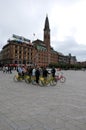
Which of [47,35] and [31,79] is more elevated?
[47,35]

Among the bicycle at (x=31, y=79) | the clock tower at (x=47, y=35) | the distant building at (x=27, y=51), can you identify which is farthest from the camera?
the clock tower at (x=47, y=35)

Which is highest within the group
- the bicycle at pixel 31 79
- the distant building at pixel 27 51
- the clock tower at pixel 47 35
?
the clock tower at pixel 47 35

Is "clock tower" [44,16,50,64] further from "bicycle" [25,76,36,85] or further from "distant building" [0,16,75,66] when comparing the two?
"bicycle" [25,76,36,85]

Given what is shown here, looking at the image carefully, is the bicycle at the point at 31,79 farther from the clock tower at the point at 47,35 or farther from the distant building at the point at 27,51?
the clock tower at the point at 47,35

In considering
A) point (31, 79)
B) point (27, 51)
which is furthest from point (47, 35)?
point (31, 79)

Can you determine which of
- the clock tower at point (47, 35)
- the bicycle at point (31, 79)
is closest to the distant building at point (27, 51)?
the clock tower at point (47, 35)

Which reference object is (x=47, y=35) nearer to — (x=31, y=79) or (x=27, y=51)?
(x=27, y=51)

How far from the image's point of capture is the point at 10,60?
418 feet

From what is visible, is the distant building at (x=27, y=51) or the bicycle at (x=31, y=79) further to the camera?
the distant building at (x=27, y=51)

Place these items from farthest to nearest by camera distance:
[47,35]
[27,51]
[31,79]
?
1. [47,35]
2. [27,51]
3. [31,79]

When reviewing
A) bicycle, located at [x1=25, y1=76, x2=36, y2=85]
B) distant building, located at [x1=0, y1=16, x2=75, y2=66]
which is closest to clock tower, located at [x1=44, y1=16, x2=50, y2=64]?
distant building, located at [x1=0, y1=16, x2=75, y2=66]

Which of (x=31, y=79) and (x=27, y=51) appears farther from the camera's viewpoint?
(x=27, y=51)

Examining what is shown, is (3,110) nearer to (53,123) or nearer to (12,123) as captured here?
(12,123)

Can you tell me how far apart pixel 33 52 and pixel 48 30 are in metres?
31.9
